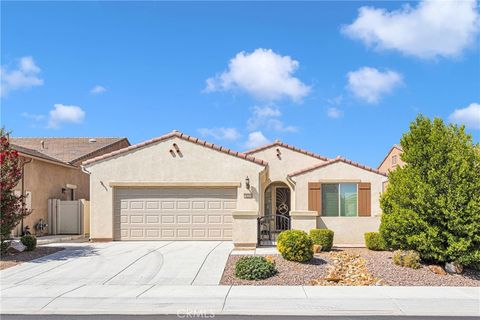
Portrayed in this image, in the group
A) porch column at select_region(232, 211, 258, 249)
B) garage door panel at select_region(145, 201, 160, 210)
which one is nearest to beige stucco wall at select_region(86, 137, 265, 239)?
garage door panel at select_region(145, 201, 160, 210)

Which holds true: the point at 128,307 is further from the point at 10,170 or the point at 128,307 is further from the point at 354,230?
the point at 354,230

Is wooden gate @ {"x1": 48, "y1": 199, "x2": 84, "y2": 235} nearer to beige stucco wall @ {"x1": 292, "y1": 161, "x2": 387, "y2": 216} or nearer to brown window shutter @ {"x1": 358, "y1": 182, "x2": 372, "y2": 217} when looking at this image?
beige stucco wall @ {"x1": 292, "y1": 161, "x2": 387, "y2": 216}

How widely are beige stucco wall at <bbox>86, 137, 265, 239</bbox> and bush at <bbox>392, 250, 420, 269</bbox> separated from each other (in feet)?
21.5

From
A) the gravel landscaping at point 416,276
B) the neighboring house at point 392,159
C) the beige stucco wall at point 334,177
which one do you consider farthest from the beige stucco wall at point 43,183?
the neighboring house at point 392,159

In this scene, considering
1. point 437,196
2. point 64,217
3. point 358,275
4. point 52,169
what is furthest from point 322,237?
point 52,169

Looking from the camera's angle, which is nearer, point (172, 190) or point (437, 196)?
point (437, 196)

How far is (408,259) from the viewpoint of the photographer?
13.0 meters

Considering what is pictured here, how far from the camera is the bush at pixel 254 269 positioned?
11912 millimetres

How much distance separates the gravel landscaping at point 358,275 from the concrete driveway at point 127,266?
92 cm

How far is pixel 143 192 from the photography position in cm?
1898

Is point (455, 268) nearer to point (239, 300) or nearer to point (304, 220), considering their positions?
point (304, 220)

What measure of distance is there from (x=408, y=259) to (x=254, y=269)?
14.5 ft

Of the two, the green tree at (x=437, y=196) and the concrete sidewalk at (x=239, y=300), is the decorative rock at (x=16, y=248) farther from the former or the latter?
the green tree at (x=437, y=196)

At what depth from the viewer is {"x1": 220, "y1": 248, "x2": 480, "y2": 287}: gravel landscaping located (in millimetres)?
11883
